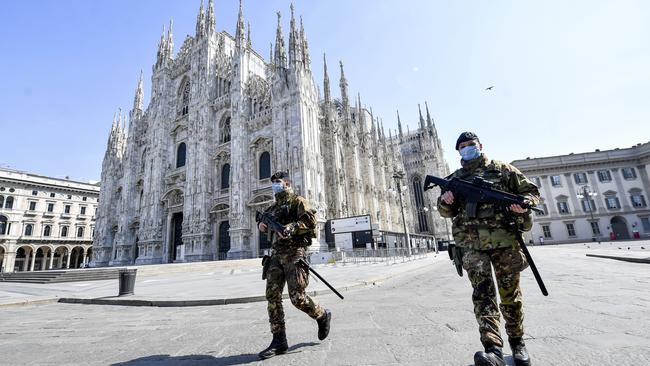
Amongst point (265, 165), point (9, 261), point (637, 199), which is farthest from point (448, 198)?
point (9, 261)

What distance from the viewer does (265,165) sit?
24.5m

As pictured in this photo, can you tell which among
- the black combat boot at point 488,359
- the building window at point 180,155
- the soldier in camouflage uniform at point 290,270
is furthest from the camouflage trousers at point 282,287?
the building window at point 180,155

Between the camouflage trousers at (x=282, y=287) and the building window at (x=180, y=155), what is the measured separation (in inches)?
1193

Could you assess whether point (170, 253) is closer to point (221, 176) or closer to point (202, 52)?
point (221, 176)

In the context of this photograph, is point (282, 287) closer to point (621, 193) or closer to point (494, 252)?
point (494, 252)

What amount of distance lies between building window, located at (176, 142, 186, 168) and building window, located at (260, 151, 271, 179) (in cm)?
1045

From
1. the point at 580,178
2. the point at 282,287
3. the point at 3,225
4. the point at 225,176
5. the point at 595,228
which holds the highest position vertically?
the point at 225,176

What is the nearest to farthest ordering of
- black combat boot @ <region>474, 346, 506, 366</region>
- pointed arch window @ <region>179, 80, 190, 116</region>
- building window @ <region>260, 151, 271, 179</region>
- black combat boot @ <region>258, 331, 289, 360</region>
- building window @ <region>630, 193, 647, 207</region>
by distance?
black combat boot @ <region>474, 346, 506, 366</region>
black combat boot @ <region>258, 331, 289, 360</region>
building window @ <region>260, 151, 271, 179</region>
pointed arch window @ <region>179, 80, 190, 116</region>
building window @ <region>630, 193, 647, 207</region>

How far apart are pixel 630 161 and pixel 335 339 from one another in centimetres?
5052

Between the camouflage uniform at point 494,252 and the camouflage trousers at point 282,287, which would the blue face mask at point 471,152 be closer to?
the camouflage uniform at point 494,252

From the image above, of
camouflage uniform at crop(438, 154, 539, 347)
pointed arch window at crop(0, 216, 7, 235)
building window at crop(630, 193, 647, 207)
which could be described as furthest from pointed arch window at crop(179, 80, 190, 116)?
building window at crop(630, 193, 647, 207)

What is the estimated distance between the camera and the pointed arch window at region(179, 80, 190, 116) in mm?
31625

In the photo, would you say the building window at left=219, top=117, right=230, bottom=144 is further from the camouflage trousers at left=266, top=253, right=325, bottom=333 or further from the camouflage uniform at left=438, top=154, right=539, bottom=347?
the camouflage uniform at left=438, top=154, right=539, bottom=347

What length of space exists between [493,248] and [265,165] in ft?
76.1
